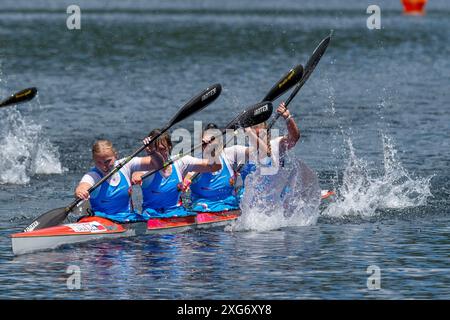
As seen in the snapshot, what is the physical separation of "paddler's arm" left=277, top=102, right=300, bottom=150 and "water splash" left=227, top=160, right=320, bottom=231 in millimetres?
593

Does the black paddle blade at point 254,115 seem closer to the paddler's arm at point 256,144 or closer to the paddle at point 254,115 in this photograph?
the paddle at point 254,115

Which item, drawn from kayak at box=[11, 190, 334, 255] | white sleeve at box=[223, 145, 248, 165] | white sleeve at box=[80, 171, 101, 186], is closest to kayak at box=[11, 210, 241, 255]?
kayak at box=[11, 190, 334, 255]

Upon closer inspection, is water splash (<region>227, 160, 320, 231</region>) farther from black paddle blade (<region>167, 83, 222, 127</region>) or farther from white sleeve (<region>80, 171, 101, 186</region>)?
white sleeve (<region>80, 171, 101, 186</region>)

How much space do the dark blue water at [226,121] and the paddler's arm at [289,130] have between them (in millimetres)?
531

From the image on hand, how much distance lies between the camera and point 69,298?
18.6 meters

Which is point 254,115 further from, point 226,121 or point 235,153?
point 226,121

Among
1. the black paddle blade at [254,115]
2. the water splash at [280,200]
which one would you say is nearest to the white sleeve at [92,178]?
the water splash at [280,200]

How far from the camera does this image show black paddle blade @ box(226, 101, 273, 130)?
23.8 meters

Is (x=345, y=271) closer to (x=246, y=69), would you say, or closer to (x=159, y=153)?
(x=159, y=153)

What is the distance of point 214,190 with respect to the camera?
24.3 metres

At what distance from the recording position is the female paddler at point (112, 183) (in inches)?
870

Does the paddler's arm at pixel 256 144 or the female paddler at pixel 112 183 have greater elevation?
the paddler's arm at pixel 256 144

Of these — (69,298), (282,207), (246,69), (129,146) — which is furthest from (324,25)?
(69,298)
